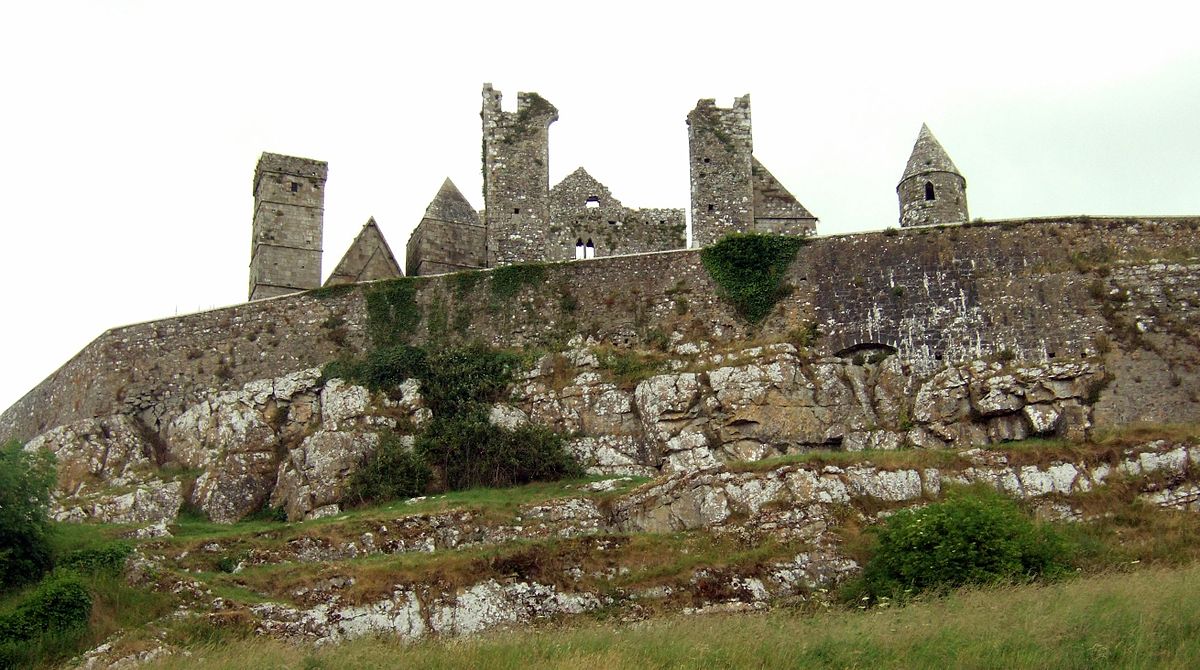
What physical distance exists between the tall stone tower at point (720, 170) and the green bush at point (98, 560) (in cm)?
1898

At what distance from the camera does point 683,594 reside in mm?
27453

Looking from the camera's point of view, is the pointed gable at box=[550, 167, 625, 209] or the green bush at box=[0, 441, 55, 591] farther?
the pointed gable at box=[550, 167, 625, 209]

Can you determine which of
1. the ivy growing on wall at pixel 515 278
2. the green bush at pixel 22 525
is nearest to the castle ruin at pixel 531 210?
the ivy growing on wall at pixel 515 278

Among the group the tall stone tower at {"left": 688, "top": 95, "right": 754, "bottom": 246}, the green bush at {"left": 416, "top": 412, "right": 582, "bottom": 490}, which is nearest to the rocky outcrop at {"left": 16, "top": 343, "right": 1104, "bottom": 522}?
the green bush at {"left": 416, "top": 412, "right": 582, "bottom": 490}

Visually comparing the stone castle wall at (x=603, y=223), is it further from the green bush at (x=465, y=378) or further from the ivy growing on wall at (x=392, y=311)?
the green bush at (x=465, y=378)

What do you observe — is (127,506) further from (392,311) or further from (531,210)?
(531,210)

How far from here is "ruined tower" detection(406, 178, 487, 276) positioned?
41812 millimetres

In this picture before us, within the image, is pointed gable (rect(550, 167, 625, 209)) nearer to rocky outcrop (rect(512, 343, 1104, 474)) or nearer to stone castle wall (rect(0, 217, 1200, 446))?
stone castle wall (rect(0, 217, 1200, 446))

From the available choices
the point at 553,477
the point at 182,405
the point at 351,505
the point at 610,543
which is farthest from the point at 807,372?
the point at 182,405

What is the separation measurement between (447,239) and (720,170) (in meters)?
7.88

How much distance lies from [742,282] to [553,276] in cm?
483

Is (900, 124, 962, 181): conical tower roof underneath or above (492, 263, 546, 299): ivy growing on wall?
above

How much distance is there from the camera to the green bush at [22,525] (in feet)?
88.9

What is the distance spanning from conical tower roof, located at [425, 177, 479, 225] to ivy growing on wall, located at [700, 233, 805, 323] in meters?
7.99
